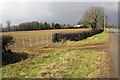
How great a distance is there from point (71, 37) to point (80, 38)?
7.89 feet

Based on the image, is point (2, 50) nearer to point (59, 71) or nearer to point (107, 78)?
point (59, 71)

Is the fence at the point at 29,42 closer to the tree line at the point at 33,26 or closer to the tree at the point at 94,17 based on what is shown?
the tree at the point at 94,17

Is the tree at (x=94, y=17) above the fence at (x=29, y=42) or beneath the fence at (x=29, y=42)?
above

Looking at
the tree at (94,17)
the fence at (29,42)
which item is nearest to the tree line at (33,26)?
the tree at (94,17)

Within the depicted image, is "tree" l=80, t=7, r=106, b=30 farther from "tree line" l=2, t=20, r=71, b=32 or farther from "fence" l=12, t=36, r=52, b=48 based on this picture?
"tree line" l=2, t=20, r=71, b=32

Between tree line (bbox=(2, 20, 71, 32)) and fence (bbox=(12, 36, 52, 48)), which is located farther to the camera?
tree line (bbox=(2, 20, 71, 32))

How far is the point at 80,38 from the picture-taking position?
62.7ft

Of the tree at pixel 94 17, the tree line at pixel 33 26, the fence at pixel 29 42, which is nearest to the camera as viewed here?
the fence at pixel 29 42

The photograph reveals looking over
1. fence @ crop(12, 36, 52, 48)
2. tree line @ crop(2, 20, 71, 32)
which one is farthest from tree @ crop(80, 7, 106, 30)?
tree line @ crop(2, 20, 71, 32)

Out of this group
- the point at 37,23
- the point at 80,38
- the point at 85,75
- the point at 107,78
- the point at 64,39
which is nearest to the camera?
the point at 107,78

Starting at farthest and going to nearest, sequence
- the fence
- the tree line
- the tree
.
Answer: the tree line < the tree < the fence

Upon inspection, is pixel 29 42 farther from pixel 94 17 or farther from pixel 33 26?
pixel 33 26

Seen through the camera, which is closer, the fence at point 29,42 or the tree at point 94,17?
the fence at point 29,42

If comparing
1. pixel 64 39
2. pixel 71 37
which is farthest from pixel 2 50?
pixel 71 37
